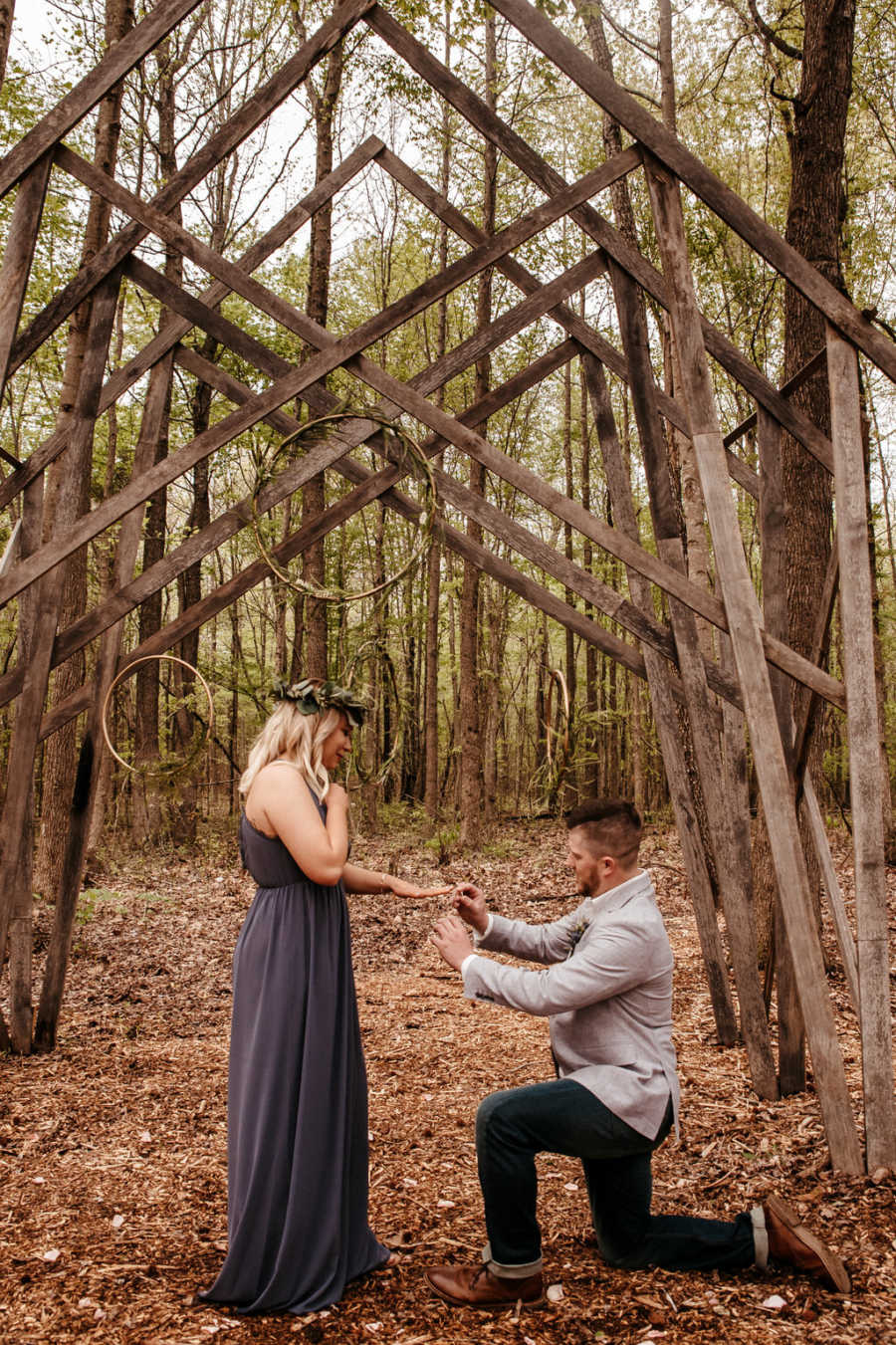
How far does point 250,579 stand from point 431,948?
5.10 m

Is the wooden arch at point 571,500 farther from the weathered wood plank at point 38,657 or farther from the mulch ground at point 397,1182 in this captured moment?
the mulch ground at point 397,1182

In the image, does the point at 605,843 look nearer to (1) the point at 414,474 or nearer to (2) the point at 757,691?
(2) the point at 757,691

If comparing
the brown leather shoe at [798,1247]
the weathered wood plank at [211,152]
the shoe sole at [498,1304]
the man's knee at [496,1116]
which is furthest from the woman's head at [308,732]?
the weathered wood plank at [211,152]

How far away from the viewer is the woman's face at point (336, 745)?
3299 millimetres

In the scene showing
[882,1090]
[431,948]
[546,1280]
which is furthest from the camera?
[431,948]

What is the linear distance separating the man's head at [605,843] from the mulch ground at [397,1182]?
1.35 meters

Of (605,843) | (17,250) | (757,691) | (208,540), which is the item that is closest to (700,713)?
(757,691)

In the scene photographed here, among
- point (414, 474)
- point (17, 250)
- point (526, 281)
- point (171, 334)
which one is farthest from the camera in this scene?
point (526, 281)

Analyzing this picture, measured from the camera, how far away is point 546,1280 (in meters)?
3.17

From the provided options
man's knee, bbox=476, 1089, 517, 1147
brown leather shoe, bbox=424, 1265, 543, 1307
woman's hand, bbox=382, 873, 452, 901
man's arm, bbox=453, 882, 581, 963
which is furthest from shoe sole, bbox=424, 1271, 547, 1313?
woman's hand, bbox=382, 873, 452, 901

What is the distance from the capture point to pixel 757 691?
4020mm

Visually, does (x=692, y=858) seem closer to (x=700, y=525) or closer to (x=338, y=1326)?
(x=338, y=1326)

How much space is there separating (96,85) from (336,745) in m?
3.57

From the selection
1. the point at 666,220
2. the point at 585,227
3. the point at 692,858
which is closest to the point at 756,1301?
the point at 692,858
